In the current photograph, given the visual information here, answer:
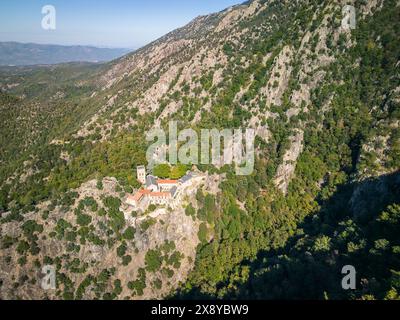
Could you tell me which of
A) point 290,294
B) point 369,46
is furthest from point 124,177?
point 369,46

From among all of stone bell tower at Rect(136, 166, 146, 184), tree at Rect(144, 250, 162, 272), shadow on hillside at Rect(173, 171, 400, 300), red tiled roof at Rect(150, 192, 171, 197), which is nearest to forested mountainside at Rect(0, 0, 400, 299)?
shadow on hillside at Rect(173, 171, 400, 300)

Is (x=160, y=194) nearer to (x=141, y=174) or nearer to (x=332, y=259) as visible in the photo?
(x=141, y=174)

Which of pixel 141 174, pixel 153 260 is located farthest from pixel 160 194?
pixel 153 260

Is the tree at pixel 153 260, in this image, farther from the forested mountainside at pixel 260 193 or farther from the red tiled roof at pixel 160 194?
the red tiled roof at pixel 160 194

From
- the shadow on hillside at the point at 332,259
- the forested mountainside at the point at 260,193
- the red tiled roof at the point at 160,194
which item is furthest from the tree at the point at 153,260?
the red tiled roof at the point at 160,194
